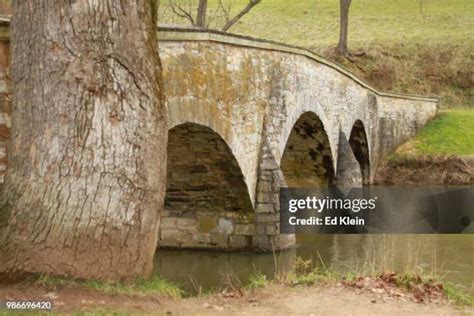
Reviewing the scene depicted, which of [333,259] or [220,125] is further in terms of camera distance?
[333,259]

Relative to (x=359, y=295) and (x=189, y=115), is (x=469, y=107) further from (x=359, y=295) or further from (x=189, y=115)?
(x=359, y=295)

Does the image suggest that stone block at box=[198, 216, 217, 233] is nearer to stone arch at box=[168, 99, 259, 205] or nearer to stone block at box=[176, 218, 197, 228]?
stone block at box=[176, 218, 197, 228]

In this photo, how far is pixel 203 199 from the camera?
1413cm

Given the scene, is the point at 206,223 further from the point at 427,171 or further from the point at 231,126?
the point at 427,171

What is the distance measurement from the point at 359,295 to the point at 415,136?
23090 mm

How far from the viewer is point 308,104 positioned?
1695 centimetres

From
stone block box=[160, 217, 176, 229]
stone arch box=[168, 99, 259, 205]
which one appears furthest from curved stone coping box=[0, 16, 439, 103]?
stone block box=[160, 217, 176, 229]

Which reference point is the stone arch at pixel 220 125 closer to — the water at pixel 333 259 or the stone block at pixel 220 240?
the stone block at pixel 220 240

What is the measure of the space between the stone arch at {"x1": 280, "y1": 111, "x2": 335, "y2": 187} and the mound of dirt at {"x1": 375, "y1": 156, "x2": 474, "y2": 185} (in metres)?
6.50

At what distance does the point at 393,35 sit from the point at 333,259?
2655cm

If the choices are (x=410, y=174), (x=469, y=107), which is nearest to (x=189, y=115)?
(x=410, y=174)

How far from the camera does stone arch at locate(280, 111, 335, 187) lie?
19.5 meters

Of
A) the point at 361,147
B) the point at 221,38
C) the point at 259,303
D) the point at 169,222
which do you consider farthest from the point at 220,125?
the point at 361,147

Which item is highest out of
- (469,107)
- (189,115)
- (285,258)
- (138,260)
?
(469,107)
